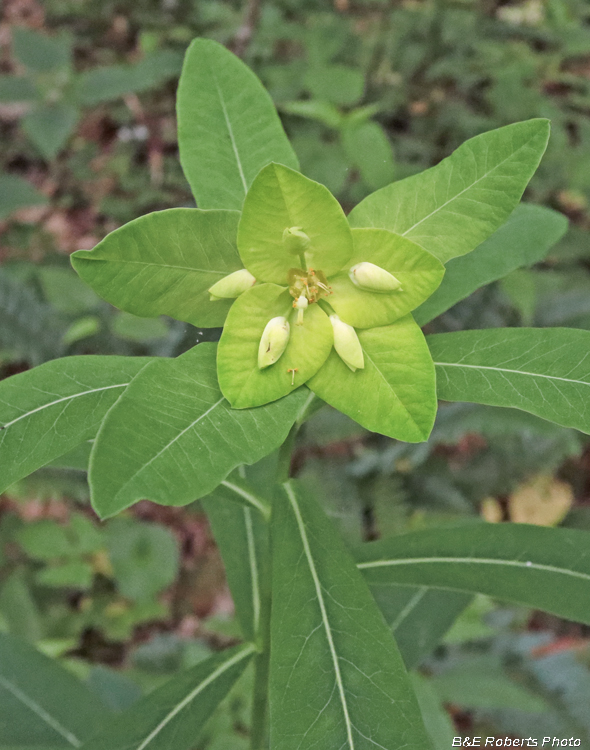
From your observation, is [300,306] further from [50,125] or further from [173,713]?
[50,125]

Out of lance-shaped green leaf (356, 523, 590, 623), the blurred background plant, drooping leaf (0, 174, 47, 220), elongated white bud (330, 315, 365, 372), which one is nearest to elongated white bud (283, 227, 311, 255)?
elongated white bud (330, 315, 365, 372)

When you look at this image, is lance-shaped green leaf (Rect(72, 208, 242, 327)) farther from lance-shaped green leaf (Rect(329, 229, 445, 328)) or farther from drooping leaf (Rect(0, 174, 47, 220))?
drooping leaf (Rect(0, 174, 47, 220))

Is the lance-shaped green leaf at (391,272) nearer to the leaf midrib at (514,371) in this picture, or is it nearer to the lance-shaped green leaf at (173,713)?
the leaf midrib at (514,371)

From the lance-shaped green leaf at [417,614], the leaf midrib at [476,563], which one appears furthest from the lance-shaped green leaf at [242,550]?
the lance-shaped green leaf at [417,614]

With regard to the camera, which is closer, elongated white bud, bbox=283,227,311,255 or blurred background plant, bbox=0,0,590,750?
elongated white bud, bbox=283,227,311,255

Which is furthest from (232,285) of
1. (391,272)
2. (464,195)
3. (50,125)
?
(50,125)

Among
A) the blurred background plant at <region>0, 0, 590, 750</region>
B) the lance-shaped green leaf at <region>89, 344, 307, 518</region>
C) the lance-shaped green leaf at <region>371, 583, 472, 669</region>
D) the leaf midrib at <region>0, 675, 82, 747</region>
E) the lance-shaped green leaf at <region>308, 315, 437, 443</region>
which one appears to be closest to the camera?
the lance-shaped green leaf at <region>89, 344, 307, 518</region>
